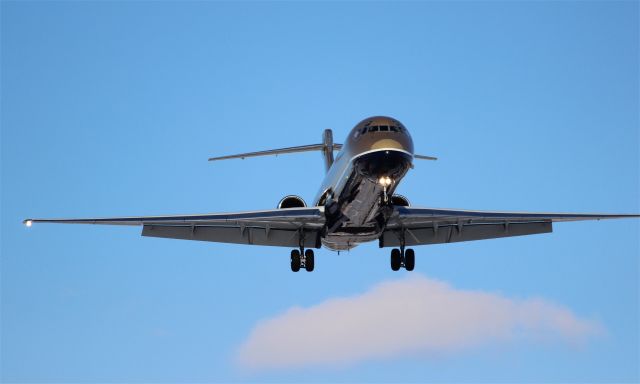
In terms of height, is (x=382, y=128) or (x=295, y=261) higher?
(x=382, y=128)

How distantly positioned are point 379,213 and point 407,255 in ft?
12.4

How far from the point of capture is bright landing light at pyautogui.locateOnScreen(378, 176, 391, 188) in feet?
88.2

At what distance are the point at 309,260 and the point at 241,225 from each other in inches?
94.9

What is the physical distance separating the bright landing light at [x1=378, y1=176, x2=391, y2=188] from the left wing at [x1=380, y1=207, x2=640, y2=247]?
309 cm

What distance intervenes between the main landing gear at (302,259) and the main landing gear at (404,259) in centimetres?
266

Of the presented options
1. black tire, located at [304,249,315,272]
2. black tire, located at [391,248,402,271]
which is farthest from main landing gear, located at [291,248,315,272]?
black tire, located at [391,248,402,271]

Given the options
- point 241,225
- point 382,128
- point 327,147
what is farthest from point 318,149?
point 382,128

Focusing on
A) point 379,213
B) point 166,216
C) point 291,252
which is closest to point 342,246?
point 291,252

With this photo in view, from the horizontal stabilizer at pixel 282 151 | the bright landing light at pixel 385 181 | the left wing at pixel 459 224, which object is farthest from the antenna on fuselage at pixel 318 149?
the bright landing light at pixel 385 181

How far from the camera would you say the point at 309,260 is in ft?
106

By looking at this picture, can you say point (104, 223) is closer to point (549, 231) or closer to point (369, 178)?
point (369, 178)

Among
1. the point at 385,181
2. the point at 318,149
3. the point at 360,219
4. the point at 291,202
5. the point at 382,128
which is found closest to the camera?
the point at 385,181

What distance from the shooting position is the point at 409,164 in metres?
26.9

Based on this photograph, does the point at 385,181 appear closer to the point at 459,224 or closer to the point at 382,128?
the point at 382,128
